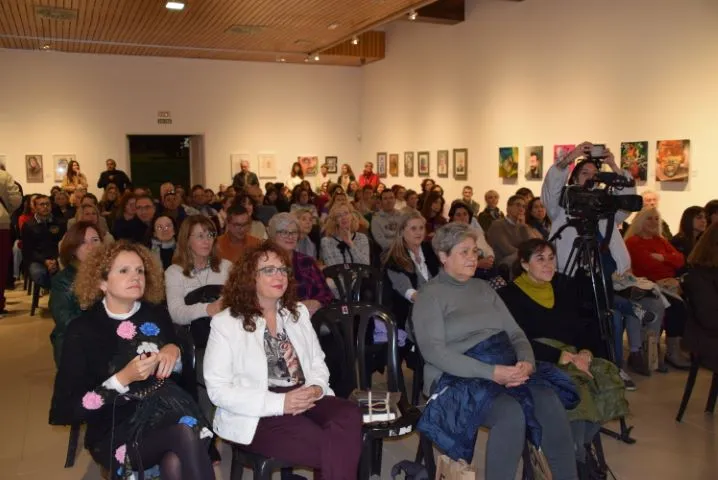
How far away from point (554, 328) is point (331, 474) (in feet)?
5.03

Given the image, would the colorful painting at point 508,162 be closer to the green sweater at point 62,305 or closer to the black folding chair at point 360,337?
the black folding chair at point 360,337

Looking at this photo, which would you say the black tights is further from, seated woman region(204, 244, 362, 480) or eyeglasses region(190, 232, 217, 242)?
eyeglasses region(190, 232, 217, 242)

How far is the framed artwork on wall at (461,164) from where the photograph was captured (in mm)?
11930

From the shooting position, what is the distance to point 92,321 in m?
2.56

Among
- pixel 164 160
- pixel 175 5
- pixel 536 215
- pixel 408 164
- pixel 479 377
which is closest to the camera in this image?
pixel 479 377

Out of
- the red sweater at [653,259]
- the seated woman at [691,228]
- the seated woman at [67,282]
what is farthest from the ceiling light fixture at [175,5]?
the seated woman at [691,228]

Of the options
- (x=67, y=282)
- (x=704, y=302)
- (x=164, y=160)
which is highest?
(x=164, y=160)

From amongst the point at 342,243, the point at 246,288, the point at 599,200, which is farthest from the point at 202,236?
the point at 599,200

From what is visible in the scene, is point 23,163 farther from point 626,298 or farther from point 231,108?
point 626,298

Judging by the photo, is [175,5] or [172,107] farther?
[172,107]

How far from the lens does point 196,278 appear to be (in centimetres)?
382

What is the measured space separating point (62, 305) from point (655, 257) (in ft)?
14.9

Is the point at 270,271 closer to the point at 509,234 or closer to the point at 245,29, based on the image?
the point at 509,234

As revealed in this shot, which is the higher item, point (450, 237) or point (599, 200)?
point (599, 200)
